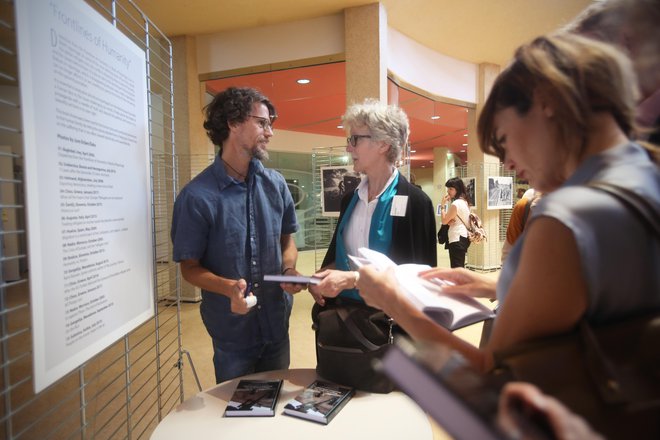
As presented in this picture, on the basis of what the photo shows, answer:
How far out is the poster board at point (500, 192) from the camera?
711 centimetres

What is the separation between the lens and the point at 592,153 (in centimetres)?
59

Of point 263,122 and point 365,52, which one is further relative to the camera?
point 365,52

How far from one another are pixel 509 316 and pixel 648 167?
29cm

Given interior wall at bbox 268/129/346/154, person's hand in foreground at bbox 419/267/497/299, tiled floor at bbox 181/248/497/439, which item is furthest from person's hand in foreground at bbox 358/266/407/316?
interior wall at bbox 268/129/346/154

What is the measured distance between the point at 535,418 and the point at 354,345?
3.33ft

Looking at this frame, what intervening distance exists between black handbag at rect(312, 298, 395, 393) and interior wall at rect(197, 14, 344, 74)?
409 centimetres

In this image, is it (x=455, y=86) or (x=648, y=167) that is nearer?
(x=648, y=167)

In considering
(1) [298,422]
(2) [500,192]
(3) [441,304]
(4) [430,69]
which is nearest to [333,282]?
(1) [298,422]

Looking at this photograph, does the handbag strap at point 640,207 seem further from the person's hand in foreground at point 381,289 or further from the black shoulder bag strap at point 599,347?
the person's hand in foreground at point 381,289

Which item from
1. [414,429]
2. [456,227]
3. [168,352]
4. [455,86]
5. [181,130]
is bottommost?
[168,352]

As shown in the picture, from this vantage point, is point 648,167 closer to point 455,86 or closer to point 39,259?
point 39,259

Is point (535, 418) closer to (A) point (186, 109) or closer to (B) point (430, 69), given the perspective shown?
(A) point (186, 109)

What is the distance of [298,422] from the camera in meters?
1.19

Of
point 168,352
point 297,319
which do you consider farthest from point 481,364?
point 297,319
